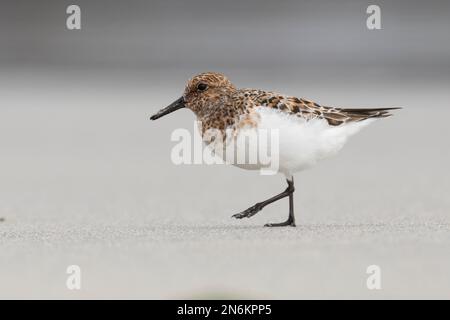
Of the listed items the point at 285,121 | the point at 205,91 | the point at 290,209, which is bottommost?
the point at 290,209

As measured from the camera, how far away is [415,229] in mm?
5047

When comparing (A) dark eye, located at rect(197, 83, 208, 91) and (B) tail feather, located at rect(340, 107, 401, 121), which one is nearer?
(B) tail feather, located at rect(340, 107, 401, 121)

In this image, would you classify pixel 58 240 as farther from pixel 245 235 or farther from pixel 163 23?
pixel 163 23

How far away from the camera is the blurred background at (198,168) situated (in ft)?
13.8

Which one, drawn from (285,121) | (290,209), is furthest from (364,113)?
(290,209)

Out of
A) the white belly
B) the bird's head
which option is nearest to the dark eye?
the bird's head

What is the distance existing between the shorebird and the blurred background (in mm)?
403

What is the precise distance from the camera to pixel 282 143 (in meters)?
4.93

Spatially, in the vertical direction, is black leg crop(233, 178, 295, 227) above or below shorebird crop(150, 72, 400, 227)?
below

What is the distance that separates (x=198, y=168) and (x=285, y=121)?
2649 mm

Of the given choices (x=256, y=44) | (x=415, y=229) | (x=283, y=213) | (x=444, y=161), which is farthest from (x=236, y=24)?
(x=415, y=229)

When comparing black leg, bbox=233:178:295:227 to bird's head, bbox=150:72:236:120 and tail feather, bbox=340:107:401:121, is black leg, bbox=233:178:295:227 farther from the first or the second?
bird's head, bbox=150:72:236:120

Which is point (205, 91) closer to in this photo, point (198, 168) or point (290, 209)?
point (290, 209)

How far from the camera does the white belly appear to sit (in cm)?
491
